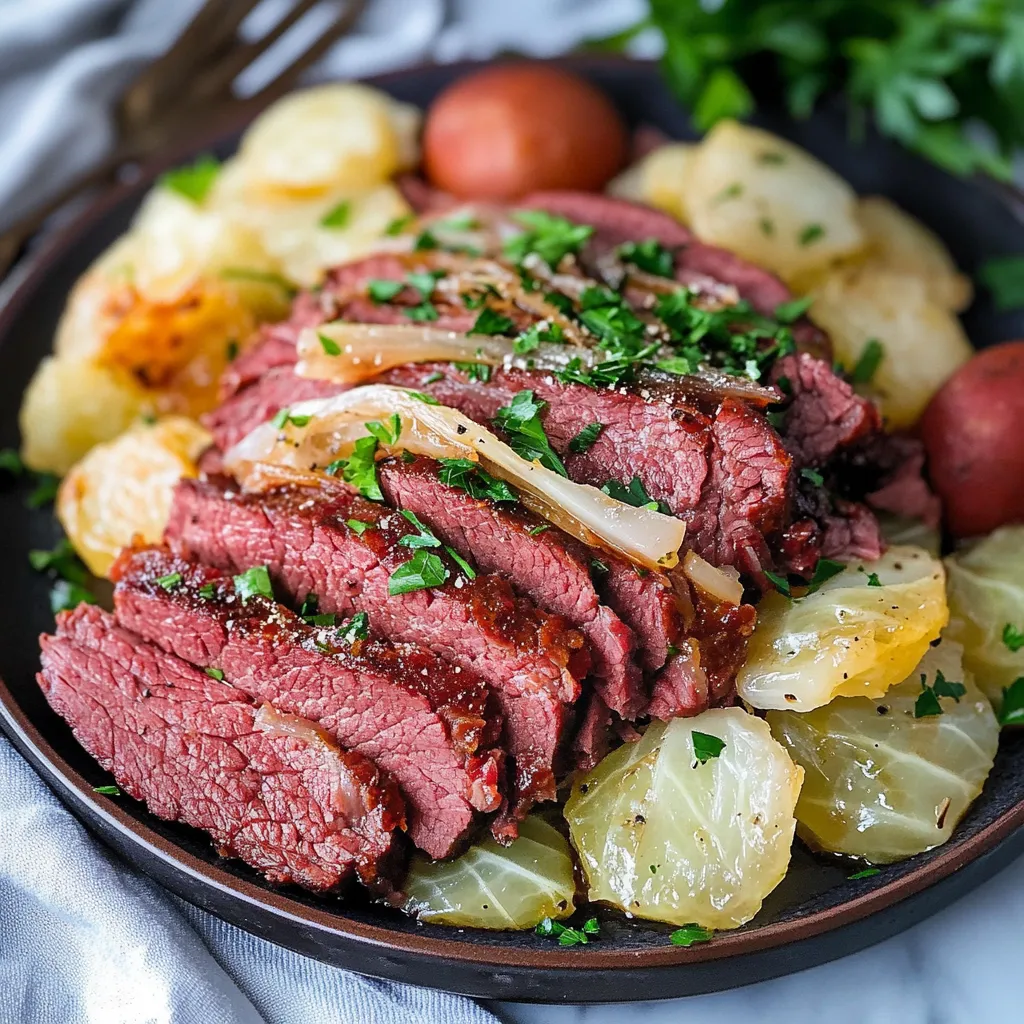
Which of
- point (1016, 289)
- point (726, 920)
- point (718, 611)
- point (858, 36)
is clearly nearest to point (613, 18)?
point (858, 36)

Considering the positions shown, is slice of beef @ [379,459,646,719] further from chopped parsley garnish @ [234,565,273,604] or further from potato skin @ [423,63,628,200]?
potato skin @ [423,63,628,200]

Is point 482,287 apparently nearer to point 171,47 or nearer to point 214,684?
point 214,684

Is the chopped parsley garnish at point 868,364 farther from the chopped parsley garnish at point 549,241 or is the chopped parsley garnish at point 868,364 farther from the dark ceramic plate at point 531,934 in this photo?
the dark ceramic plate at point 531,934

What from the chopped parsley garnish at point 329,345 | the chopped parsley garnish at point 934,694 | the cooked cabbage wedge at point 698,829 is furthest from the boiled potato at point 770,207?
the cooked cabbage wedge at point 698,829

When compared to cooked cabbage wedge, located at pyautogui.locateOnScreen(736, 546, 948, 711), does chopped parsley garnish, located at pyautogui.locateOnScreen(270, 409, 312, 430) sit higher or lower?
higher

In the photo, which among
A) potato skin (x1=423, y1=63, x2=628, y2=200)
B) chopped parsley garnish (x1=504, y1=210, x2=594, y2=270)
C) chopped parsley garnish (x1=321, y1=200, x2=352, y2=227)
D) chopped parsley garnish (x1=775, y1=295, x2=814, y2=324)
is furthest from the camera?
potato skin (x1=423, y1=63, x2=628, y2=200)

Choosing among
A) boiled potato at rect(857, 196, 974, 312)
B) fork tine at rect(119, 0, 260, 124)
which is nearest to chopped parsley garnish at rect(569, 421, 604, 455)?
boiled potato at rect(857, 196, 974, 312)

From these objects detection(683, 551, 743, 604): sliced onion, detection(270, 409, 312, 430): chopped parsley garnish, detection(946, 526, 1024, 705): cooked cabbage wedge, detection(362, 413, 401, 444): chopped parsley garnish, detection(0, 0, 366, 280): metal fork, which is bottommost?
detection(946, 526, 1024, 705): cooked cabbage wedge
